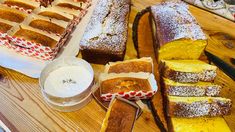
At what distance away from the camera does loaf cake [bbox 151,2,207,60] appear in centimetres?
145

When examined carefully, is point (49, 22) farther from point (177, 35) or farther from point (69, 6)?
point (177, 35)

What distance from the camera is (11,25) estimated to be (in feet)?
4.96

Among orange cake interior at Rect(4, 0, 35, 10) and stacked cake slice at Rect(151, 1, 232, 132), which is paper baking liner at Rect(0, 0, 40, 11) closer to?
orange cake interior at Rect(4, 0, 35, 10)

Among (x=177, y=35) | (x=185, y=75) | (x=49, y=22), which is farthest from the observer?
(x=49, y=22)

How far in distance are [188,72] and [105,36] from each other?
18.2 inches

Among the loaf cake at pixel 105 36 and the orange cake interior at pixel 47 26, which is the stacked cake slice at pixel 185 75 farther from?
the orange cake interior at pixel 47 26

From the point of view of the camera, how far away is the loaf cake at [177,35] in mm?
1449

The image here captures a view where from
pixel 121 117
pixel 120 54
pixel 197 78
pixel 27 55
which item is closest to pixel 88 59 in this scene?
pixel 120 54

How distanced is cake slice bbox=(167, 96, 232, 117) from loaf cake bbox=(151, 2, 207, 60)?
32 cm

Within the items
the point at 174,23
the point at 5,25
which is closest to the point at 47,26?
the point at 5,25

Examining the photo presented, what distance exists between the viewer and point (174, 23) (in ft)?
4.97

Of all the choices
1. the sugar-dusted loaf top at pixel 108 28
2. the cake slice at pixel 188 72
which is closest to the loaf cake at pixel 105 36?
the sugar-dusted loaf top at pixel 108 28

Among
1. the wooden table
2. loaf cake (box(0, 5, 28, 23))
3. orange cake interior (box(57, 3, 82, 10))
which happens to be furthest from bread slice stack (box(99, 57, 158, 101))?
loaf cake (box(0, 5, 28, 23))

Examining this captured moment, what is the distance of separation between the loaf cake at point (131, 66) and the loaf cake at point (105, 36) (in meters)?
0.07
